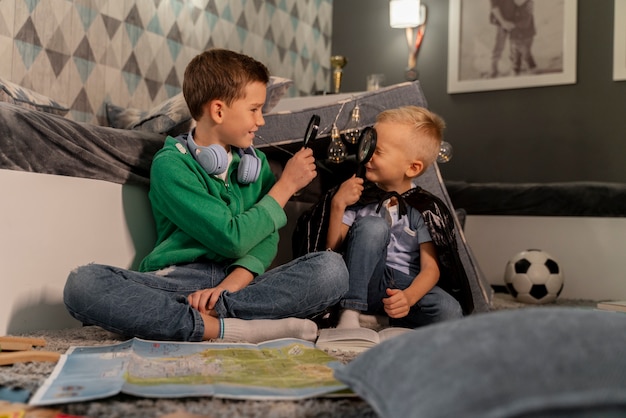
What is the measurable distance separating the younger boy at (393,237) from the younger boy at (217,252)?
0.42 feet

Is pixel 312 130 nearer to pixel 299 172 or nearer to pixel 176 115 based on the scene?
pixel 299 172

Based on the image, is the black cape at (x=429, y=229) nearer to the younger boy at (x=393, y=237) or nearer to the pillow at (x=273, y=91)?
the younger boy at (x=393, y=237)

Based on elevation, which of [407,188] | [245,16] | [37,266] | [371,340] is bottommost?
[371,340]

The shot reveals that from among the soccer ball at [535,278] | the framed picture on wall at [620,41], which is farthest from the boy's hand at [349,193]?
the framed picture on wall at [620,41]

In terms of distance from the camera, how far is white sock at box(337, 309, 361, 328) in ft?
5.25

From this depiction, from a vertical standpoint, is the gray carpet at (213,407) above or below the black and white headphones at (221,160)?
below

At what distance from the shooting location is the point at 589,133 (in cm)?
390

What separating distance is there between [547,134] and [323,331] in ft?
9.68

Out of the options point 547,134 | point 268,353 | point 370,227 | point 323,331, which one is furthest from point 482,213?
point 268,353

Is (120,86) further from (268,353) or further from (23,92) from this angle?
(268,353)

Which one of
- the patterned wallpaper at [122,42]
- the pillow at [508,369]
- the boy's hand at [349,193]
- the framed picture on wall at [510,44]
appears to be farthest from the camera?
the framed picture on wall at [510,44]

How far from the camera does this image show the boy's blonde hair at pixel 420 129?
71.9 inches

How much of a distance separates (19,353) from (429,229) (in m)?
1.01

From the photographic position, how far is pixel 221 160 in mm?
1600
